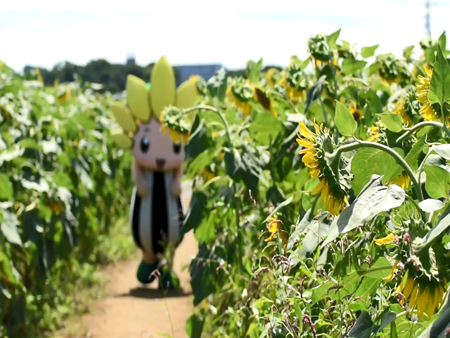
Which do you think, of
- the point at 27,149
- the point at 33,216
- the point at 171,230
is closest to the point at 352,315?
the point at 33,216

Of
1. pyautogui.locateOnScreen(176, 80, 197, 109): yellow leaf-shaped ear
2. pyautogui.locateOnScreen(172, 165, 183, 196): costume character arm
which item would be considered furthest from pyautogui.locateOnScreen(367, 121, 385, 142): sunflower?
pyautogui.locateOnScreen(172, 165, 183, 196): costume character arm

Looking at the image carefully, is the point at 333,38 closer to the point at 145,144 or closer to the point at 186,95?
the point at 186,95

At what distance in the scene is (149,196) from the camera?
5430 millimetres

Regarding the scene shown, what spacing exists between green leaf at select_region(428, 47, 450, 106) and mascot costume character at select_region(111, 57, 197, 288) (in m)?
4.23

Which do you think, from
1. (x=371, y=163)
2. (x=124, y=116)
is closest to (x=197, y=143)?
(x=371, y=163)

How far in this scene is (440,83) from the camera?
1.08 m

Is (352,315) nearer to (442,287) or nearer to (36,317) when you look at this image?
(442,287)

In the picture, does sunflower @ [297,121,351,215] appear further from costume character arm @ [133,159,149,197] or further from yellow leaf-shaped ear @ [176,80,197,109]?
costume character arm @ [133,159,149,197]

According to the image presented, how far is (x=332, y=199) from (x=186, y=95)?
4111 mm

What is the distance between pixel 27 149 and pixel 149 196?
5.29 ft

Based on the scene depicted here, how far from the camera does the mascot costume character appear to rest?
5.33 metres

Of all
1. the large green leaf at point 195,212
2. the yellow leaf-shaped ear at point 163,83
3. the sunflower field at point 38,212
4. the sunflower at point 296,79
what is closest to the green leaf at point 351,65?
the sunflower at point 296,79

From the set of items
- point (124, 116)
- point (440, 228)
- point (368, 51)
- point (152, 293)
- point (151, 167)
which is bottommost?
point (152, 293)

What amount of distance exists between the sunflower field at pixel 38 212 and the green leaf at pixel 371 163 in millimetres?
2204
